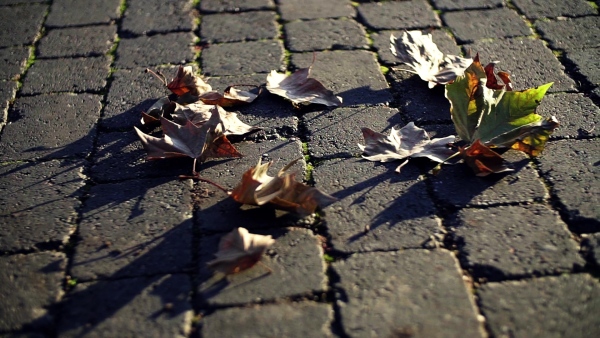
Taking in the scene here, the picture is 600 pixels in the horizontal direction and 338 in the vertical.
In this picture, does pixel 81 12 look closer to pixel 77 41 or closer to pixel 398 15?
pixel 77 41

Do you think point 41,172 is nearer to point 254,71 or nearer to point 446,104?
point 254,71

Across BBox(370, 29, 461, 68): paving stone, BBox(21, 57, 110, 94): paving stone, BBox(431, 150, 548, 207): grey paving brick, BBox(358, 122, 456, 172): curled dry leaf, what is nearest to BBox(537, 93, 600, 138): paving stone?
BBox(431, 150, 548, 207): grey paving brick

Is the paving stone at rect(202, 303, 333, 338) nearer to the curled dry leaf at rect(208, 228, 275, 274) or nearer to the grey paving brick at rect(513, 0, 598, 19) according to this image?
the curled dry leaf at rect(208, 228, 275, 274)

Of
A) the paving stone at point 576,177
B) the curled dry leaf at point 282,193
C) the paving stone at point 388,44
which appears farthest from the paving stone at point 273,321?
the paving stone at point 388,44

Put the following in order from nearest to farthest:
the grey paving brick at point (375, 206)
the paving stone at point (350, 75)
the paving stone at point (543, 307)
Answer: the paving stone at point (543, 307) < the grey paving brick at point (375, 206) < the paving stone at point (350, 75)

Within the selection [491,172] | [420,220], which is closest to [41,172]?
[420,220]

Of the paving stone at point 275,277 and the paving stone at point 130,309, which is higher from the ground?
the paving stone at point 130,309

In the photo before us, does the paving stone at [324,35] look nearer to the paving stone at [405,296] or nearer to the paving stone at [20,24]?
the paving stone at [20,24]
